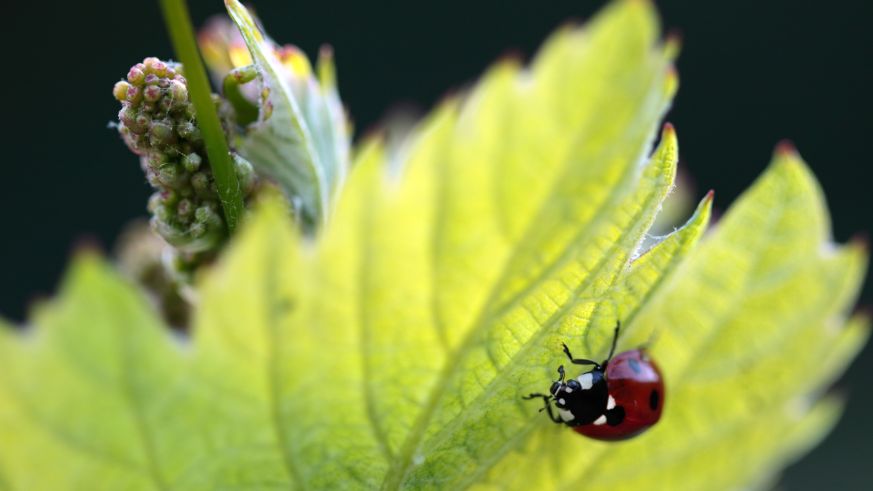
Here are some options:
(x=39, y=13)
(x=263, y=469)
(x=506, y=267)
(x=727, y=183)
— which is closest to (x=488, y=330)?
(x=506, y=267)

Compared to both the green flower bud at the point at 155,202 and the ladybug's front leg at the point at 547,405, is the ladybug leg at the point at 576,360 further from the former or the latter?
the green flower bud at the point at 155,202

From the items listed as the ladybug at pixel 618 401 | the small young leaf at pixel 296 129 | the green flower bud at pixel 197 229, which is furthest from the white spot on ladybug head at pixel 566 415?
the green flower bud at pixel 197 229

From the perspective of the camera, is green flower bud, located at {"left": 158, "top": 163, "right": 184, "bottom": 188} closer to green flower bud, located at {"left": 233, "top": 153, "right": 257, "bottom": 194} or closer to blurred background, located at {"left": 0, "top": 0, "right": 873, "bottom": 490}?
green flower bud, located at {"left": 233, "top": 153, "right": 257, "bottom": 194}

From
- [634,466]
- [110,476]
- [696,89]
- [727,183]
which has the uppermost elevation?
[696,89]

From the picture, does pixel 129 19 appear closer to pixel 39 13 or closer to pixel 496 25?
pixel 39 13

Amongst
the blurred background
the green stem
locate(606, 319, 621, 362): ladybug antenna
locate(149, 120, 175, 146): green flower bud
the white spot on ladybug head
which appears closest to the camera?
the green stem

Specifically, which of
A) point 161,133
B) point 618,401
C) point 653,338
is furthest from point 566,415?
point 161,133

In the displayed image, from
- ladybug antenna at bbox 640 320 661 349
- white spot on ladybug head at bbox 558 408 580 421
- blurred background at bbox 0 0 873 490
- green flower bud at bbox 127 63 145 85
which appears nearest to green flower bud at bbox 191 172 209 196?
green flower bud at bbox 127 63 145 85

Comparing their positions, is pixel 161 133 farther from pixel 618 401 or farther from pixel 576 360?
pixel 618 401
